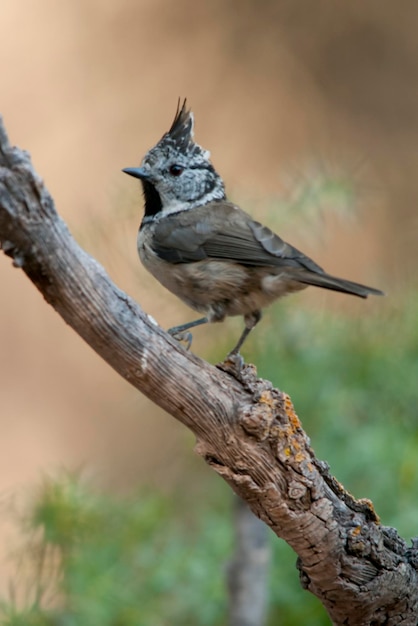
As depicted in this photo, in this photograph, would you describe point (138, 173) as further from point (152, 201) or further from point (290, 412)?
point (290, 412)

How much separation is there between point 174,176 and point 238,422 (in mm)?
1275

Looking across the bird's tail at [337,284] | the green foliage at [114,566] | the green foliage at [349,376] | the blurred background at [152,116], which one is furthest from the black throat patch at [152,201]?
the blurred background at [152,116]

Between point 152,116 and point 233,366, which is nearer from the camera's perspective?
point 233,366

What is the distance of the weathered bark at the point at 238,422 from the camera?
2004mm

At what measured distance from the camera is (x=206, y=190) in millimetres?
3408

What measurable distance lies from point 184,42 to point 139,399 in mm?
2947

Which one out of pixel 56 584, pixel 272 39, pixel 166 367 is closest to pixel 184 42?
pixel 272 39

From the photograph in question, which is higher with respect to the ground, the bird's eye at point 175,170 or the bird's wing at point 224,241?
the bird's eye at point 175,170

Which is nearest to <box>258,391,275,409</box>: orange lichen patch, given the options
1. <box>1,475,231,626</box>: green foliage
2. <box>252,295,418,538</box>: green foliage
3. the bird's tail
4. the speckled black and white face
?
the bird's tail

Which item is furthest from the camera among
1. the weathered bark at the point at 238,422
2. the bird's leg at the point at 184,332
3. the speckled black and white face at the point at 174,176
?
the speckled black and white face at the point at 174,176

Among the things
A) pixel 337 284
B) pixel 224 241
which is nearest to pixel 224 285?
pixel 224 241

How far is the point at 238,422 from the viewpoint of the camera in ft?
7.53

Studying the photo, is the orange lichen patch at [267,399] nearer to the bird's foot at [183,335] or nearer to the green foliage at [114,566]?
the bird's foot at [183,335]

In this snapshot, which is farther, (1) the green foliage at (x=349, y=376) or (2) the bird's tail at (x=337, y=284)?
(1) the green foliage at (x=349, y=376)
